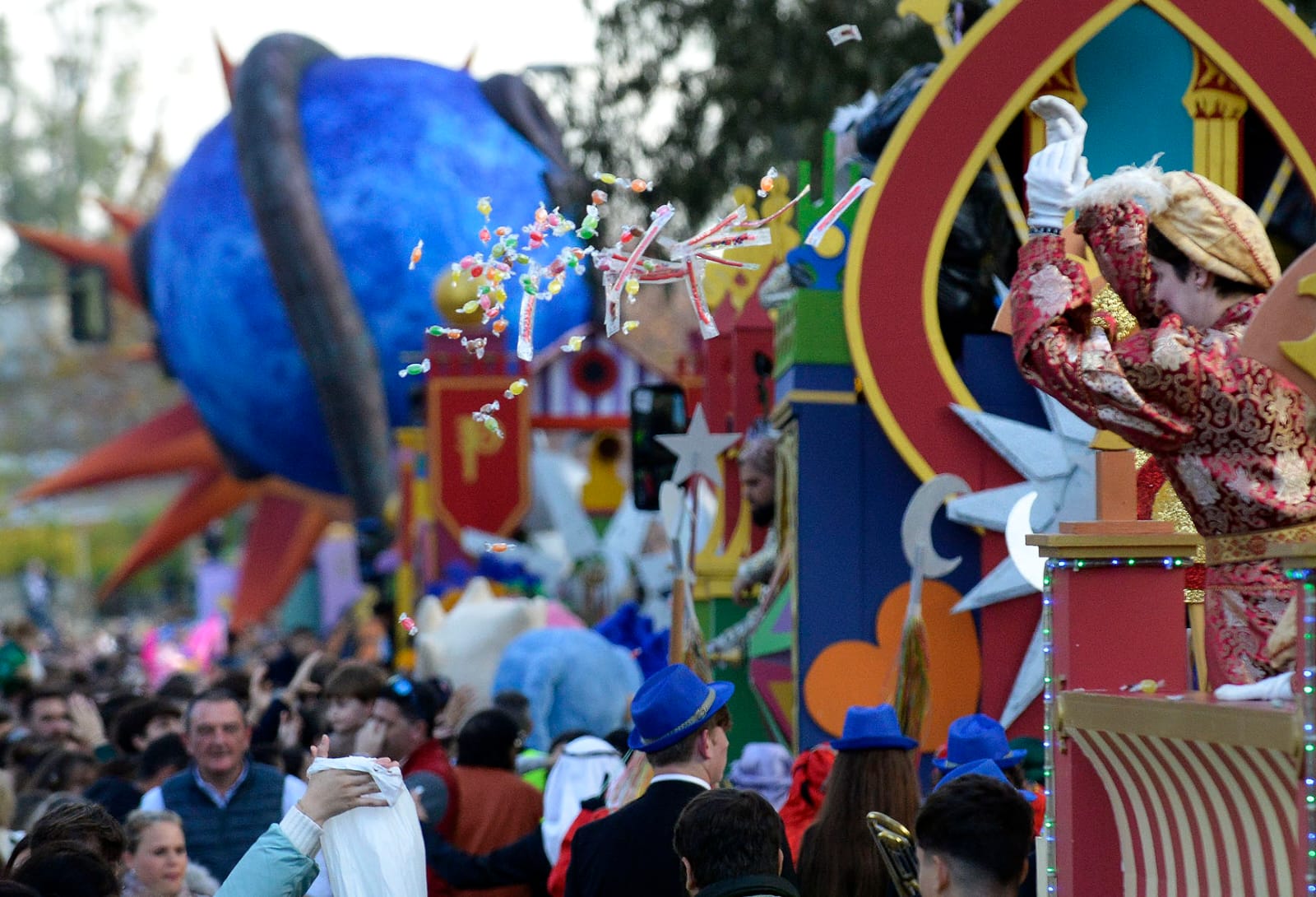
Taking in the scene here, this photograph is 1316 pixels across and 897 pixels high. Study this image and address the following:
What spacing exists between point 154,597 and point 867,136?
47.9 meters

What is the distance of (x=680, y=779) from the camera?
466 centimetres

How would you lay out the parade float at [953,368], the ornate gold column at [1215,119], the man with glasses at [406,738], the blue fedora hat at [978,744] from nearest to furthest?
the blue fedora hat at [978,744] < the man with glasses at [406,738] < the parade float at [953,368] < the ornate gold column at [1215,119]

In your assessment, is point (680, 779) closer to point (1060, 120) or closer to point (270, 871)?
point (270, 871)

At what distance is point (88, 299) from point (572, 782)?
22638 millimetres

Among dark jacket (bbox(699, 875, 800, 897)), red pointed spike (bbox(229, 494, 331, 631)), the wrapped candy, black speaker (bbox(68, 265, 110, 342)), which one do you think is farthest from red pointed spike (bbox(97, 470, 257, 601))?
dark jacket (bbox(699, 875, 800, 897))

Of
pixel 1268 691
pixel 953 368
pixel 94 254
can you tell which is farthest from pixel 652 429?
pixel 94 254

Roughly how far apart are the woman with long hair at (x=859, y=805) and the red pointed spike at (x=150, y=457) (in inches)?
944

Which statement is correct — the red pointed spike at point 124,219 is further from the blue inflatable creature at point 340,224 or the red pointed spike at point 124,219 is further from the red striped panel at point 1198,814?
the red striped panel at point 1198,814

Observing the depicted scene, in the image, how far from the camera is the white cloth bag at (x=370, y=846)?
3.79 m

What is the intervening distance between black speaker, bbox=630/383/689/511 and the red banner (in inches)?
266

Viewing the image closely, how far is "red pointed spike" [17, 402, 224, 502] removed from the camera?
2803 cm

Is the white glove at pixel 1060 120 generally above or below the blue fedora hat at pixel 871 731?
above

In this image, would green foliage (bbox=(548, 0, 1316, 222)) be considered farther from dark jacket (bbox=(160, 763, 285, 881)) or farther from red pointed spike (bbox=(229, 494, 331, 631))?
dark jacket (bbox=(160, 763, 285, 881))

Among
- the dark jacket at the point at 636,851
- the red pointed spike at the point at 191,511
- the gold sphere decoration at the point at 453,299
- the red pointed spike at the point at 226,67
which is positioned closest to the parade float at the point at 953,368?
the dark jacket at the point at 636,851
